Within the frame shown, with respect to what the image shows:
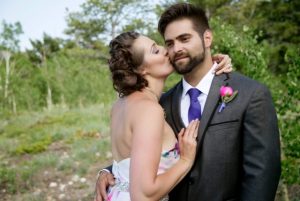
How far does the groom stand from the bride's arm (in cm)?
27

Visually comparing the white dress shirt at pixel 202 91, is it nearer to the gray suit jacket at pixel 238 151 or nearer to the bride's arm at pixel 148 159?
the gray suit jacket at pixel 238 151

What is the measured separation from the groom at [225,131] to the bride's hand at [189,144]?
54 mm

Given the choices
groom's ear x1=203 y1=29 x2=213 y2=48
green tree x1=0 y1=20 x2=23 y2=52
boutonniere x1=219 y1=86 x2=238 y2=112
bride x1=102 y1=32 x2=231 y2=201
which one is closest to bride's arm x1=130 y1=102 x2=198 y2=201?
bride x1=102 y1=32 x2=231 y2=201

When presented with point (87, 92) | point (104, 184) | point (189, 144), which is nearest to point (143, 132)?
point (189, 144)

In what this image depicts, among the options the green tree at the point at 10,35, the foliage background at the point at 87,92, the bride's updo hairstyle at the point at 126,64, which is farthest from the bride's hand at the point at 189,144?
the green tree at the point at 10,35

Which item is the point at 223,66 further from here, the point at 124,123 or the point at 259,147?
the point at 124,123

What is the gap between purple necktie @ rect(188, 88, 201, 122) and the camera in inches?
117

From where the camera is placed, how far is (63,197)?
872 cm

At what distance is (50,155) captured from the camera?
1168 cm

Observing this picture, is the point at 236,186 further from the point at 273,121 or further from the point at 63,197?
the point at 63,197

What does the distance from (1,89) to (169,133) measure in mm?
25434

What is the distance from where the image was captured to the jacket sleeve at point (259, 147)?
8.98 feet

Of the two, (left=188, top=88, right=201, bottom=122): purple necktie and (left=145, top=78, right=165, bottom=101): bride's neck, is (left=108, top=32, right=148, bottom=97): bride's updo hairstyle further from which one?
(left=188, top=88, right=201, bottom=122): purple necktie

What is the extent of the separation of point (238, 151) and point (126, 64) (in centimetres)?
93
